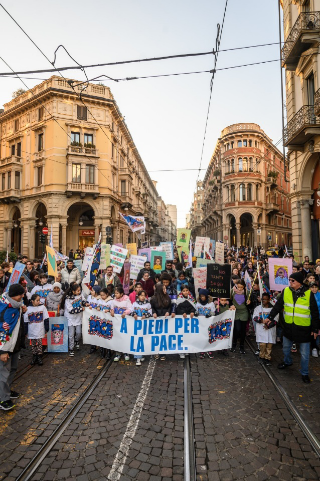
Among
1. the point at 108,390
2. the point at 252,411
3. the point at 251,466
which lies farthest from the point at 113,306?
the point at 251,466

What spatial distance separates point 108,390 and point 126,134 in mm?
38172

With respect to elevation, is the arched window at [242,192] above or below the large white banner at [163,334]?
above

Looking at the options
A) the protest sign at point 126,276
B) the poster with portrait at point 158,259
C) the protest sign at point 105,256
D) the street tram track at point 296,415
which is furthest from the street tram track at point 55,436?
the poster with portrait at point 158,259

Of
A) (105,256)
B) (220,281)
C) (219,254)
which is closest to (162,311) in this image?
(220,281)

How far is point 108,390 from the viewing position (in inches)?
187

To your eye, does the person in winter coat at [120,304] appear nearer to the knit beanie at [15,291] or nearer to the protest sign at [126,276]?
the knit beanie at [15,291]

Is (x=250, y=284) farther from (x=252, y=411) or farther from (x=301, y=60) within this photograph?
(x=301, y=60)

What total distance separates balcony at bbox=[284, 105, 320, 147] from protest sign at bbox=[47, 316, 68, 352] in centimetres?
1186

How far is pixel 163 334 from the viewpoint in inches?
244

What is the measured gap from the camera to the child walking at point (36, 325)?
5938mm

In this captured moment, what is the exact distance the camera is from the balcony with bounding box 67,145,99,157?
92.1 ft

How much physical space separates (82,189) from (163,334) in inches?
968

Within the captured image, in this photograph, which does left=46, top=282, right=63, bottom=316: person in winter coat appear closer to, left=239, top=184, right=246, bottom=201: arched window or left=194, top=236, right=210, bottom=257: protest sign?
left=194, top=236, right=210, bottom=257: protest sign

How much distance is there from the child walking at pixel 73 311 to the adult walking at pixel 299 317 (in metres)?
4.42
